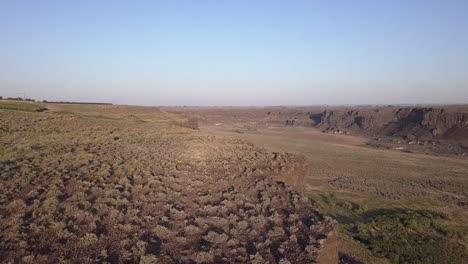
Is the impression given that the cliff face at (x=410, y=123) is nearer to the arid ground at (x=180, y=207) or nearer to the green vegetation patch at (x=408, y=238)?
the arid ground at (x=180, y=207)

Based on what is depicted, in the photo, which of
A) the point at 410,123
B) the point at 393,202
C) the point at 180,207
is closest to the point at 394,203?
the point at 393,202

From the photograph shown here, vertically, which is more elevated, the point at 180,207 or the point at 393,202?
the point at 180,207

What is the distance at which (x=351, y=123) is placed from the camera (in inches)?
3332

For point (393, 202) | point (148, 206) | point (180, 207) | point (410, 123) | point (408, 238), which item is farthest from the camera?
point (410, 123)

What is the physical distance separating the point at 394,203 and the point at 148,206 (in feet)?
66.7

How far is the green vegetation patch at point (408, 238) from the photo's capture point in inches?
615

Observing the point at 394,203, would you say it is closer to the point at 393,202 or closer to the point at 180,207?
the point at 393,202

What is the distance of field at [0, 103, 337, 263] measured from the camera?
7.35 metres

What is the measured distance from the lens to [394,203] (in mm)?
24484

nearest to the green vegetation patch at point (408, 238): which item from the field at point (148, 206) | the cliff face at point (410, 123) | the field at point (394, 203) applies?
the field at point (394, 203)

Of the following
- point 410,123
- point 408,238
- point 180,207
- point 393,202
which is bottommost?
point 393,202

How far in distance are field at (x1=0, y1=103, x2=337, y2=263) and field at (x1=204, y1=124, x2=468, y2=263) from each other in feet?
18.3

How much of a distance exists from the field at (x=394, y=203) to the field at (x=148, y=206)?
5591 mm

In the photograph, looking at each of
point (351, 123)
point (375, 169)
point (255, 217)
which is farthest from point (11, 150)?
point (351, 123)
